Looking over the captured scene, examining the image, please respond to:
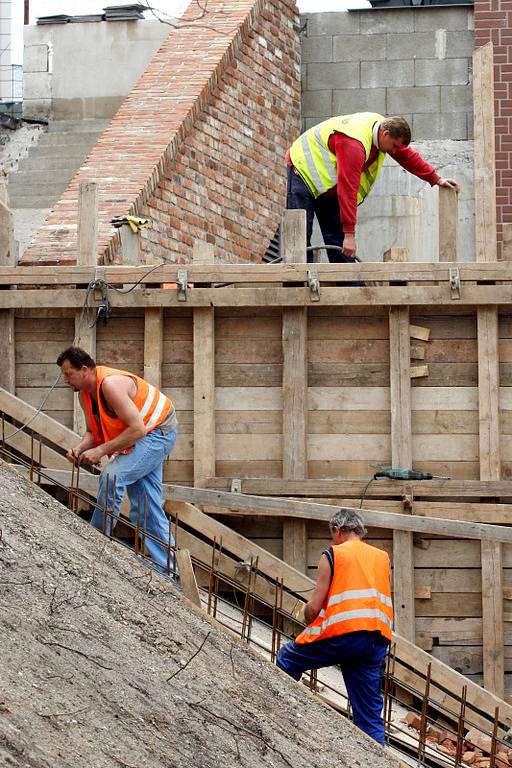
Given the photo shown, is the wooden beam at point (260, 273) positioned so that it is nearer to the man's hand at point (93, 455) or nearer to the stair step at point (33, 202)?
the man's hand at point (93, 455)

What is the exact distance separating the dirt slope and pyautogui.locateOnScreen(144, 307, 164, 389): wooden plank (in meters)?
1.88

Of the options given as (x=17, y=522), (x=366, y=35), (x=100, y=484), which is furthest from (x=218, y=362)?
(x=366, y=35)

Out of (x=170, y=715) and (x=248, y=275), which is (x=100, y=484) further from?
(x=170, y=715)

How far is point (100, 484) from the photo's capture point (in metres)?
8.00

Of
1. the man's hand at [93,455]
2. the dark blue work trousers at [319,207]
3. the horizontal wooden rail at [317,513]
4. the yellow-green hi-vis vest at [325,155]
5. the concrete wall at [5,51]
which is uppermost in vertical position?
the concrete wall at [5,51]

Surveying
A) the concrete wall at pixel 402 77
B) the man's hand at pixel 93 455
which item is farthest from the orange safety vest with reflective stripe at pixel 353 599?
the concrete wall at pixel 402 77

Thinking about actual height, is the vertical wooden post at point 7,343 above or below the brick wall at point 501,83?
below

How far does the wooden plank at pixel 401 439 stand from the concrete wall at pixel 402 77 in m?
4.26

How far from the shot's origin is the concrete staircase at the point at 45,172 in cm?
1327

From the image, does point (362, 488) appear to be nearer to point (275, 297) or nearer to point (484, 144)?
point (275, 297)

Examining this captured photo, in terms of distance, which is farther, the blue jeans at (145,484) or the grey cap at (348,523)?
the blue jeans at (145,484)

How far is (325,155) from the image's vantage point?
32.0ft

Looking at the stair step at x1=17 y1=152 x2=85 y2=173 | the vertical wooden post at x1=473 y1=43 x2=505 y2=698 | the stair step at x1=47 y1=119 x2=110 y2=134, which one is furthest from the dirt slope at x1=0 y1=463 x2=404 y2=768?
the stair step at x1=47 y1=119 x2=110 y2=134

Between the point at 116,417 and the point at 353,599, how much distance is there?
200cm
